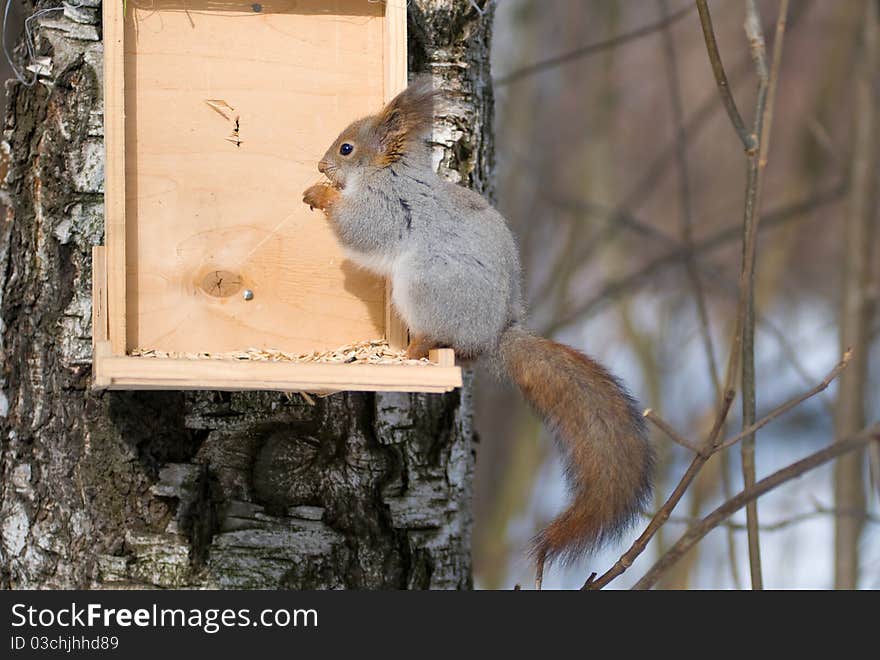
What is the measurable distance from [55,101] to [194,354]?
52 cm

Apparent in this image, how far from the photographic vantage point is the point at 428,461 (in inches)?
76.3

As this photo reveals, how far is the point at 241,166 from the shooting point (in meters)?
1.77

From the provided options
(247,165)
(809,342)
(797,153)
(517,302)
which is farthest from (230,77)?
(797,153)

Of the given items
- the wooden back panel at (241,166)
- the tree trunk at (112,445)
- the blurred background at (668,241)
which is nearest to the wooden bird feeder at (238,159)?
the wooden back panel at (241,166)

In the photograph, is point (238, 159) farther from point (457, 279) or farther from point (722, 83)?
point (722, 83)

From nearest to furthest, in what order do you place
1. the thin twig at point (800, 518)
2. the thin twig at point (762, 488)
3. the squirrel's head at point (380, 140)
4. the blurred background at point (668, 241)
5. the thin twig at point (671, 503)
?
1. the thin twig at point (762, 488)
2. the thin twig at point (671, 503)
3. the squirrel's head at point (380, 140)
4. the thin twig at point (800, 518)
5. the blurred background at point (668, 241)

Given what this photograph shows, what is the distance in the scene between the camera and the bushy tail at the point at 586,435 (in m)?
1.60

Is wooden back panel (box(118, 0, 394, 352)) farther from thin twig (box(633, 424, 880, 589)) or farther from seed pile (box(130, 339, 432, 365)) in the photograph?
thin twig (box(633, 424, 880, 589))

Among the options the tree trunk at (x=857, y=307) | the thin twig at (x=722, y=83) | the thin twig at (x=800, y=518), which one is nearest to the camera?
the thin twig at (x=722, y=83)

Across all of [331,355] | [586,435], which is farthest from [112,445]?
[586,435]

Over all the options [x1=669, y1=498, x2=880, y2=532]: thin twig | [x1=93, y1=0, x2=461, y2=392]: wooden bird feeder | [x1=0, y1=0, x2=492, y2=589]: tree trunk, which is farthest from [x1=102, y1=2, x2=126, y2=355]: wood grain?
[x1=669, y1=498, x2=880, y2=532]: thin twig

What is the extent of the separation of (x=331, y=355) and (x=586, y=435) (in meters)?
0.42

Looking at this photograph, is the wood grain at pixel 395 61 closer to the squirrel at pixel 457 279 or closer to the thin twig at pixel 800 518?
the squirrel at pixel 457 279

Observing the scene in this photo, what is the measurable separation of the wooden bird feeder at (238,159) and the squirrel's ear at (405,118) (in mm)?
86
